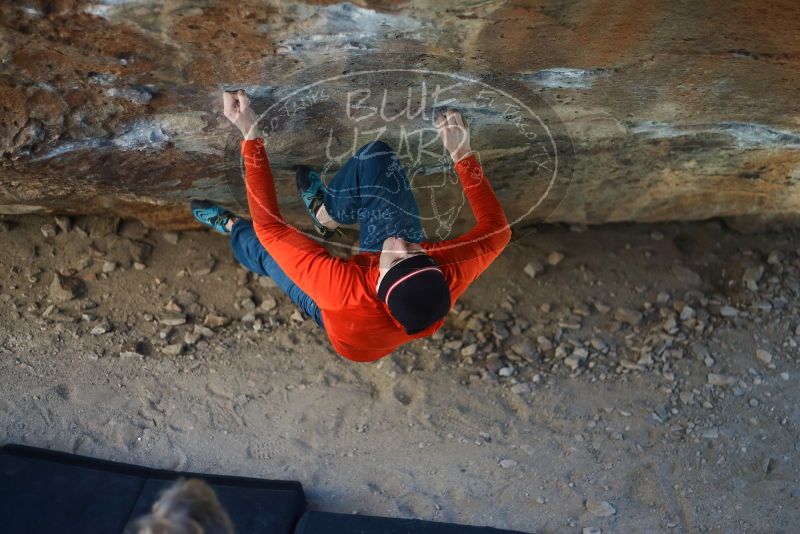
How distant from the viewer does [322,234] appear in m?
3.01

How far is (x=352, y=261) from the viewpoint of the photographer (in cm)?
246

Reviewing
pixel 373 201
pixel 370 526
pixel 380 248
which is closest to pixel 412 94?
pixel 373 201

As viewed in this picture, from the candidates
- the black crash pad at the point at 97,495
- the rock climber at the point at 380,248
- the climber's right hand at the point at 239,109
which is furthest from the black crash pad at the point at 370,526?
the climber's right hand at the point at 239,109

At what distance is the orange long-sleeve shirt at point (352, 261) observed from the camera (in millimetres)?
2363

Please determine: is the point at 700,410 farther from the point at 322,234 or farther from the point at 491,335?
the point at 322,234

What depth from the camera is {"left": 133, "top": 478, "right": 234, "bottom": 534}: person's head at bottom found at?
6.52 feet

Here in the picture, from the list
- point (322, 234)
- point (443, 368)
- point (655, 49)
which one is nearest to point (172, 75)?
point (322, 234)

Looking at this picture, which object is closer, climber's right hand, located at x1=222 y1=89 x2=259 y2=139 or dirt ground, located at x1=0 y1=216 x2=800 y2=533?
climber's right hand, located at x1=222 y1=89 x2=259 y2=139

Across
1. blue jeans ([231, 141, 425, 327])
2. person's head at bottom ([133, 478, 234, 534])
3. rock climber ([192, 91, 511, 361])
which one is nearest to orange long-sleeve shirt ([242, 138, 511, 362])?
rock climber ([192, 91, 511, 361])

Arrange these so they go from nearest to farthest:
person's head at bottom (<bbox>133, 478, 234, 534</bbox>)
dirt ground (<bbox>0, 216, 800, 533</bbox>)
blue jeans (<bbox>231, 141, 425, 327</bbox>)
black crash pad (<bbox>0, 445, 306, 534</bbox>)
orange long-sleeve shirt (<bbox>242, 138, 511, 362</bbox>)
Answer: person's head at bottom (<bbox>133, 478, 234, 534</bbox>) → orange long-sleeve shirt (<bbox>242, 138, 511, 362</bbox>) → blue jeans (<bbox>231, 141, 425, 327</bbox>) → black crash pad (<bbox>0, 445, 306, 534</bbox>) → dirt ground (<bbox>0, 216, 800, 533</bbox>)

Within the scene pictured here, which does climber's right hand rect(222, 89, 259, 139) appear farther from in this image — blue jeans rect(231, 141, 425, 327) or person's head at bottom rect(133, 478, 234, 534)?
person's head at bottom rect(133, 478, 234, 534)

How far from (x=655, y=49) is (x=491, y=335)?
1.69m

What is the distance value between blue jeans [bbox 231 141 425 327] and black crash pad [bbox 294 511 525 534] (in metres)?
0.71

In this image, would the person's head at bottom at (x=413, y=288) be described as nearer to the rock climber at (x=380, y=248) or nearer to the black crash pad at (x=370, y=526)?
the rock climber at (x=380, y=248)
